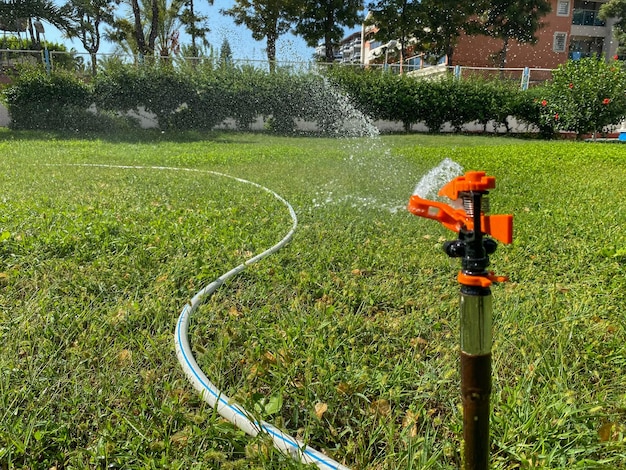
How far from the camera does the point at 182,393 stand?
139 centimetres

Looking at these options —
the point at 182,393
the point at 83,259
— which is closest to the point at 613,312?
the point at 182,393

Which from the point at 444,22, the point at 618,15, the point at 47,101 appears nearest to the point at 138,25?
the point at 47,101

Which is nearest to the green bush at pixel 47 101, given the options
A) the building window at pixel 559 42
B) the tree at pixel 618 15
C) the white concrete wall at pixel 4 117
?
the white concrete wall at pixel 4 117

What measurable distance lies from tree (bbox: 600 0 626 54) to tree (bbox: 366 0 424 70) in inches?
569

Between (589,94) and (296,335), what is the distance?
491 inches

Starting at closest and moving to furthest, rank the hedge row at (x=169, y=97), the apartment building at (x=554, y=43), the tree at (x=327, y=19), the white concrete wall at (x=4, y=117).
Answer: the hedge row at (x=169, y=97) < the white concrete wall at (x=4, y=117) < the tree at (x=327, y=19) < the apartment building at (x=554, y=43)

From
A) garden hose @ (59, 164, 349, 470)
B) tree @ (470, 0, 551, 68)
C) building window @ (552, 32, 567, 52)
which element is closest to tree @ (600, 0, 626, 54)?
building window @ (552, 32, 567, 52)

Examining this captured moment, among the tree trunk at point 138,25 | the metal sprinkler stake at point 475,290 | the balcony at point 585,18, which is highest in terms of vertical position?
the balcony at point 585,18

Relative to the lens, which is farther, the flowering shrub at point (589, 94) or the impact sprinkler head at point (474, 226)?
the flowering shrub at point (589, 94)

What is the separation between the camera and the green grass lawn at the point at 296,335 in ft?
3.96

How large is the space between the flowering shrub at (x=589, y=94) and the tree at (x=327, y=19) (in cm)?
1222

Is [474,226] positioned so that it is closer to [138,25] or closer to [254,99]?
[254,99]

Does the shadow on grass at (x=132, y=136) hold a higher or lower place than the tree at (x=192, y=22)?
lower

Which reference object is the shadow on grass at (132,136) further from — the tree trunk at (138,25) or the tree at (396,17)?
the tree at (396,17)
